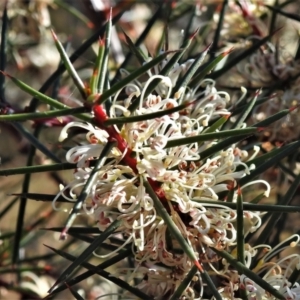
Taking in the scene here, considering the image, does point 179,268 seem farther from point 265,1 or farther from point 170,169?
point 265,1

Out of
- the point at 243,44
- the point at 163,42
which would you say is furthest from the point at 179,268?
the point at 243,44

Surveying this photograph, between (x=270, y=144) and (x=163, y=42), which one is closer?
(x=163, y=42)

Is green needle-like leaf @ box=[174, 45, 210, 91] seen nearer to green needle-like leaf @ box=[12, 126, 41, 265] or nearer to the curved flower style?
the curved flower style

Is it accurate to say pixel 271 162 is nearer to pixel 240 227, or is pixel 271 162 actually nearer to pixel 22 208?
pixel 240 227

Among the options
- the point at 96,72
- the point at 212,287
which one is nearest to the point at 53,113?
the point at 96,72

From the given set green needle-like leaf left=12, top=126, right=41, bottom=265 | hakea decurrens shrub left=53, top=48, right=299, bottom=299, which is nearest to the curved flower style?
hakea decurrens shrub left=53, top=48, right=299, bottom=299

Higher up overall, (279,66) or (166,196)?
(279,66)

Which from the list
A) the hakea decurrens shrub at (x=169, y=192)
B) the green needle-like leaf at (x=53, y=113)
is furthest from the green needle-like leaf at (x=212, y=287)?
the green needle-like leaf at (x=53, y=113)
